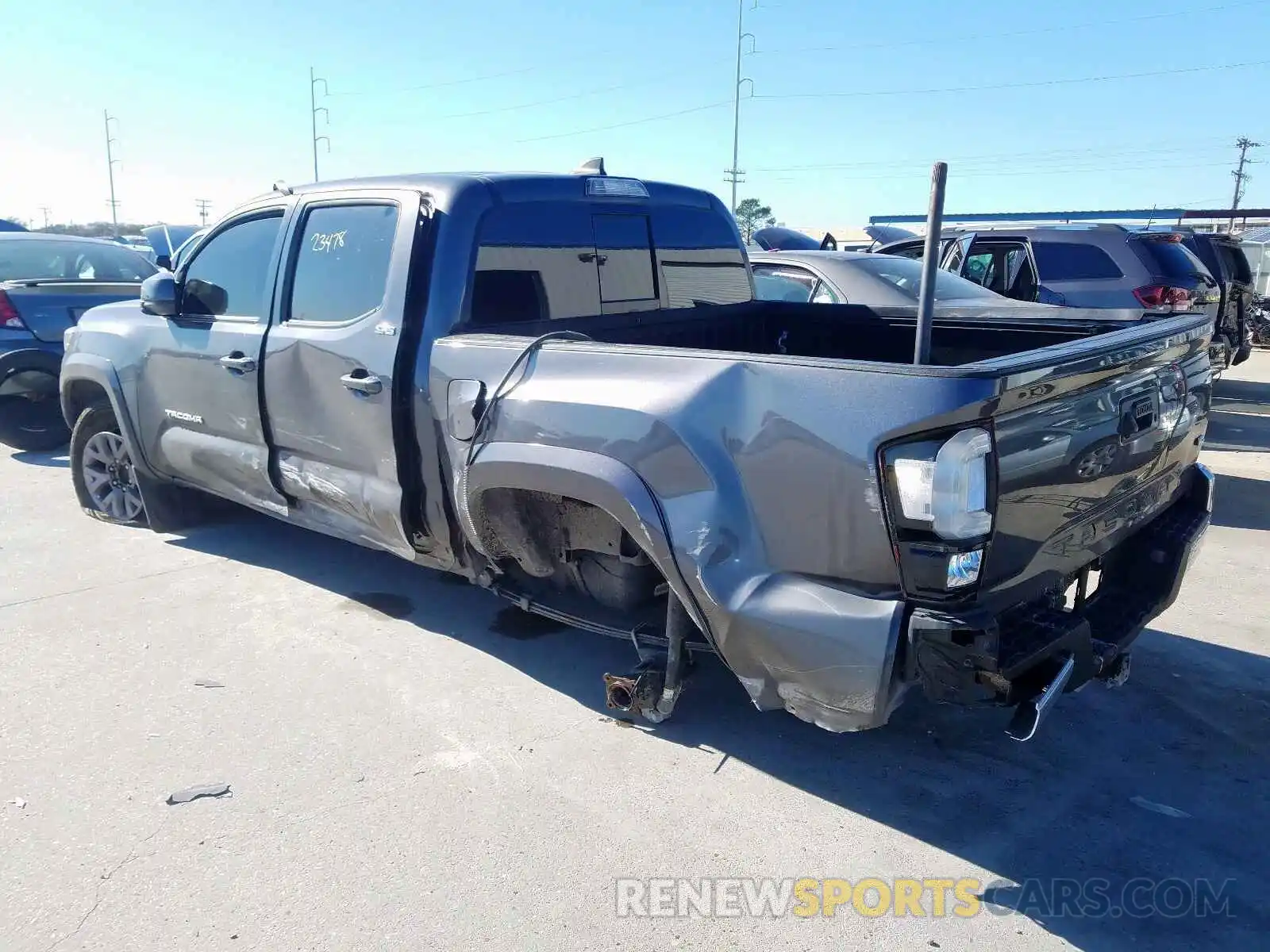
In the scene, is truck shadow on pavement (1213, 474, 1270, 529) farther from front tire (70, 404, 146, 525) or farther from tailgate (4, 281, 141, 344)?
tailgate (4, 281, 141, 344)

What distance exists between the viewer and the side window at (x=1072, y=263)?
9.04 metres

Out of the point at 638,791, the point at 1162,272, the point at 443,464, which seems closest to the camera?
the point at 638,791

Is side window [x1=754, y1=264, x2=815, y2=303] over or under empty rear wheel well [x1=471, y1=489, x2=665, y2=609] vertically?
over

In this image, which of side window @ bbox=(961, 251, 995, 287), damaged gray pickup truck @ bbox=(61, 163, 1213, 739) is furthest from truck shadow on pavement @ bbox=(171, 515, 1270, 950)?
side window @ bbox=(961, 251, 995, 287)

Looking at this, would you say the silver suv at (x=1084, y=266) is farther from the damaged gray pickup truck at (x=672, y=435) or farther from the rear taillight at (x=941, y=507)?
the rear taillight at (x=941, y=507)

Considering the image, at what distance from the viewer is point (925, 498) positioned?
7.74ft

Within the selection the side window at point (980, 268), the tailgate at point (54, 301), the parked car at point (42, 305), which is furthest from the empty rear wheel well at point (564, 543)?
the side window at point (980, 268)

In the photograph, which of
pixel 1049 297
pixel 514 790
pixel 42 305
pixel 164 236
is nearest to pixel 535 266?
pixel 514 790

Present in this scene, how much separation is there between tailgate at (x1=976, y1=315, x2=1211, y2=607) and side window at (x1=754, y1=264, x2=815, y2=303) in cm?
350

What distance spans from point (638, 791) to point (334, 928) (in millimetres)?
1018

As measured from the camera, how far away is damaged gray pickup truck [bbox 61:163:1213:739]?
2.44 m

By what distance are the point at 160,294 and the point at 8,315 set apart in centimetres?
364

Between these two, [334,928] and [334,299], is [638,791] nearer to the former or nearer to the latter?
[334,928]

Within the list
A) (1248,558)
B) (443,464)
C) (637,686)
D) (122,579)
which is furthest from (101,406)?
(1248,558)
